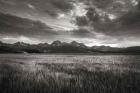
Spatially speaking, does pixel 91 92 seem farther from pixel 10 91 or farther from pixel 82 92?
pixel 10 91

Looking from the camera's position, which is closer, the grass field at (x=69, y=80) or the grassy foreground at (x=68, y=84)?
the grassy foreground at (x=68, y=84)

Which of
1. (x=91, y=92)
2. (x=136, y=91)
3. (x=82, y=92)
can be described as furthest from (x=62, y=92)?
(x=136, y=91)

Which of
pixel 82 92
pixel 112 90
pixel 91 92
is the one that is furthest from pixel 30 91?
pixel 112 90

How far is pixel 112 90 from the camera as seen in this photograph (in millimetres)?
5281

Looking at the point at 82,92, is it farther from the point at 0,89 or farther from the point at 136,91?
the point at 0,89

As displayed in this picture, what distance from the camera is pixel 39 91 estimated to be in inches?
206

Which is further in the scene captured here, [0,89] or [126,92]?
[0,89]

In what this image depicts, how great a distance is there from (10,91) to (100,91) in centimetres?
356

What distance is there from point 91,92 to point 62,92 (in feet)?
3.78

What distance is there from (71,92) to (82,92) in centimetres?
44

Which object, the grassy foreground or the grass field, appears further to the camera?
the grass field

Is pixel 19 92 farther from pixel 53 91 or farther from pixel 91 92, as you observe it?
pixel 91 92

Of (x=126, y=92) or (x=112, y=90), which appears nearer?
(x=126, y=92)

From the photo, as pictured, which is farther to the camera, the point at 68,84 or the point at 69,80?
the point at 69,80
